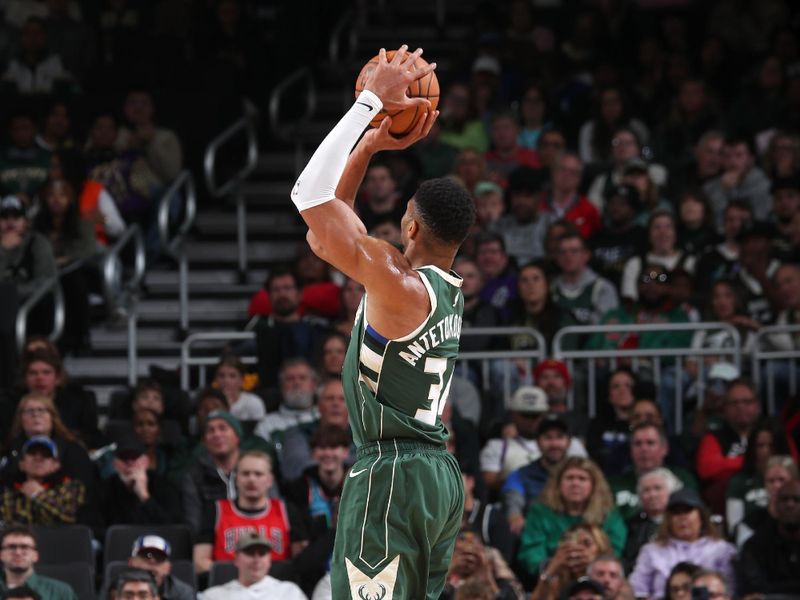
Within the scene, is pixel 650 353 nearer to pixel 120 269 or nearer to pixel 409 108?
pixel 120 269

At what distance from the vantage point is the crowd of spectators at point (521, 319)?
35.6ft

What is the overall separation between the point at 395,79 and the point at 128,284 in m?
7.72

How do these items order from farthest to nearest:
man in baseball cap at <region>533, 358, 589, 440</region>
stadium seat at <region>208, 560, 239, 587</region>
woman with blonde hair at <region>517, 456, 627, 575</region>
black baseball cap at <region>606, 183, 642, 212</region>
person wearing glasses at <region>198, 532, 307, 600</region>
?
black baseball cap at <region>606, 183, 642, 212</region>
man in baseball cap at <region>533, 358, 589, 440</region>
woman with blonde hair at <region>517, 456, 627, 575</region>
stadium seat at <region>208, 560, 239, 587</region>
person wearing glasses at <region>198, 532, 307, 600</region>

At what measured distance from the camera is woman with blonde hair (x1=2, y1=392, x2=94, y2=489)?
11.2m

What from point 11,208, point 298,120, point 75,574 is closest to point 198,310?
point 11,208

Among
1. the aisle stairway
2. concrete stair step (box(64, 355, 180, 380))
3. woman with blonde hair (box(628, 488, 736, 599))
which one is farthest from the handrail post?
woman with blonde hair (box(628, 488, 736, 599))

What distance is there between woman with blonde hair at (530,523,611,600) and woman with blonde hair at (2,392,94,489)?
2.97 meters

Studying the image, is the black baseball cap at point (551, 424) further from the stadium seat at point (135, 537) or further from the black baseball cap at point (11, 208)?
the black baseball cap at point (11, 208)

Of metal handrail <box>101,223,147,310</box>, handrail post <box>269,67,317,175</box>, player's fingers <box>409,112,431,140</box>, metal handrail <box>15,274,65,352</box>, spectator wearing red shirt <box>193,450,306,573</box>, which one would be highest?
handrail post <box>269,67,317,175</box>

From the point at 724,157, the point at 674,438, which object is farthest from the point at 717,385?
the point at 724,157

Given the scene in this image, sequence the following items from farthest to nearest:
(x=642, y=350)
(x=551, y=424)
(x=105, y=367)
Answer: (x=105, y=367) < (x=642, y=350) < (x=551, y=424)

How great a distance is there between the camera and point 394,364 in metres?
6.44

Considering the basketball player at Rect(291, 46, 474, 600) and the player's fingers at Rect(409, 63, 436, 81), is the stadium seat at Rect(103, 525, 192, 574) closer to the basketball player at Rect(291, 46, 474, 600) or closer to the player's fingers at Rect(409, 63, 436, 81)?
the basketball player at Rect(291, 46, 474, 600)

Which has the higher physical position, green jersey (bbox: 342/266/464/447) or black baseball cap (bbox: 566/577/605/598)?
green jersey (bbox: 342/266/464/447)
